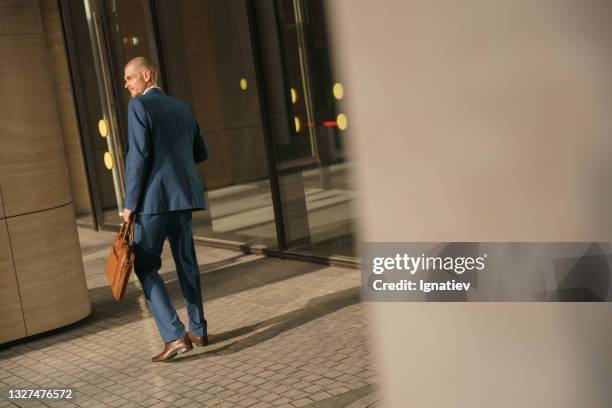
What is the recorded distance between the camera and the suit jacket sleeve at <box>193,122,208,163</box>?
5824mm

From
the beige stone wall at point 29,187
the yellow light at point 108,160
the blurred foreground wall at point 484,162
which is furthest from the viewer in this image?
the yellow light at point 108,160

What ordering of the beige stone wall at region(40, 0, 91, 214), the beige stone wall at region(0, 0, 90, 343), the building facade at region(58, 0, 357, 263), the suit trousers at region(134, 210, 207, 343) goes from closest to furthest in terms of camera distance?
the suit trousers at region(134, 210, 207, 343) < the beige stone wall at region(0, 0, 90, 343) < the building facade at region(58, 0, 357, 263) < the beige stone wall at region(40, 0, 91, 214)

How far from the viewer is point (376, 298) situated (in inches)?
68.0

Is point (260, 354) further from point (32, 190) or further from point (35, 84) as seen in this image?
point (35, 84)

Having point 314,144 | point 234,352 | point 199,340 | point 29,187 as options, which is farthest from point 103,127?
point 234,352

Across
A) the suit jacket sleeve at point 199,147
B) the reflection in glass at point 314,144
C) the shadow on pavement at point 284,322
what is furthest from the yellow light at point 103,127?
the suit jacket sleeve at point 199,147

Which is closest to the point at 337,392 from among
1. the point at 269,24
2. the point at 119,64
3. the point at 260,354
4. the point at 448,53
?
the point at 260,354

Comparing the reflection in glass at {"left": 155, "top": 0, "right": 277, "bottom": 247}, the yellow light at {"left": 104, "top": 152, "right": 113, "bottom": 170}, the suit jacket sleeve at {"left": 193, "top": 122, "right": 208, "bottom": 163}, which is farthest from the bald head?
the yellow light at {"left": 104, "top": 152, "right": 113, "bottom": 170}

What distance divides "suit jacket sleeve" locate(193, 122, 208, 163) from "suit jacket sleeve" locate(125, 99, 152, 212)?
0.46 m

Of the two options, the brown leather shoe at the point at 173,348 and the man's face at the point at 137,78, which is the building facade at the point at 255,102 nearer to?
the man's face at the point at 137,78

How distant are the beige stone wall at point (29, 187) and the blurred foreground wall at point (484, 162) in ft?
17.0

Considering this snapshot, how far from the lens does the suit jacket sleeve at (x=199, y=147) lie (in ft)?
19.1

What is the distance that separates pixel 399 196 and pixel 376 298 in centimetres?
21

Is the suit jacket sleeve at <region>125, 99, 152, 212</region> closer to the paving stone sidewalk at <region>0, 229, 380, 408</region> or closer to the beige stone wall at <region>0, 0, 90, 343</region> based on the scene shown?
the paving stone sidewalk at <region>0, 229, 380, 408</region>
